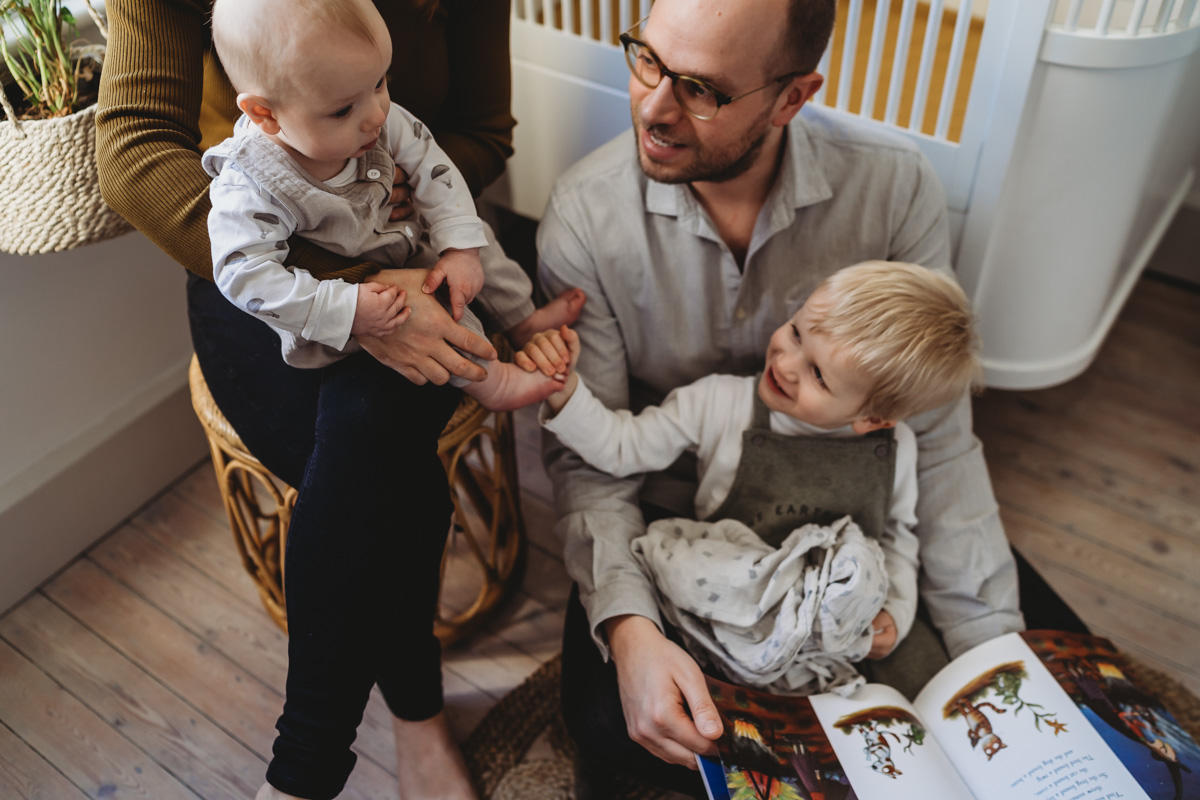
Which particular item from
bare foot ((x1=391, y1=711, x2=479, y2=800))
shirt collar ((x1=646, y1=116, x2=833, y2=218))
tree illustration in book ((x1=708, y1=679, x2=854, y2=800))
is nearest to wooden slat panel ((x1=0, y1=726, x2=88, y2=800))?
bare foot ((x1=391, y1=711, x2=479, y2=800))

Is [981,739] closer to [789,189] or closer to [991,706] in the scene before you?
[991,706]

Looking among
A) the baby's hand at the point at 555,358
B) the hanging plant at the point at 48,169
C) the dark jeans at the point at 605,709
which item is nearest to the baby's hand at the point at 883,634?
the dark jeans at the point at 605,709

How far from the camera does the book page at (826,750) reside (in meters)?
1.03

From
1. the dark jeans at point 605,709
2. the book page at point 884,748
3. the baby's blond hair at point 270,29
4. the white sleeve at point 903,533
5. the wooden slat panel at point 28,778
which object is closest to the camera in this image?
the baby's blond hair at point 270,29

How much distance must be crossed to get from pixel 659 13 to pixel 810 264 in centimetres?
41

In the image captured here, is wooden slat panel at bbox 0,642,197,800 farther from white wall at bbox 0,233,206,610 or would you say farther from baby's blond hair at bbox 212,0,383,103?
baby's blond hair at bbox 212,0,383,103

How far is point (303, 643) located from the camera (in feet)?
3.29

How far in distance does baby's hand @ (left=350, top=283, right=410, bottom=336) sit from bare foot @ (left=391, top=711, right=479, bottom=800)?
0.63 meters

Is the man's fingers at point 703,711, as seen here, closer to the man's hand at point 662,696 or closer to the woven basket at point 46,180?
the man's hand at point 662,696

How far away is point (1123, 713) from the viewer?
3.65 ft

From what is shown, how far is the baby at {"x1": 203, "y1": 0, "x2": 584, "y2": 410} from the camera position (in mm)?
855

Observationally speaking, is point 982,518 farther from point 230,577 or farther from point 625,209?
point 230,577

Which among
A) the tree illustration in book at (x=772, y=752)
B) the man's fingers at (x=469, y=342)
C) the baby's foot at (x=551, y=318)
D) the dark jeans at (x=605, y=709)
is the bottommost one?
the dark jeans at (x=605, y=709)

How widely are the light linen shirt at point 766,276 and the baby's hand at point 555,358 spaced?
13 centimetres
